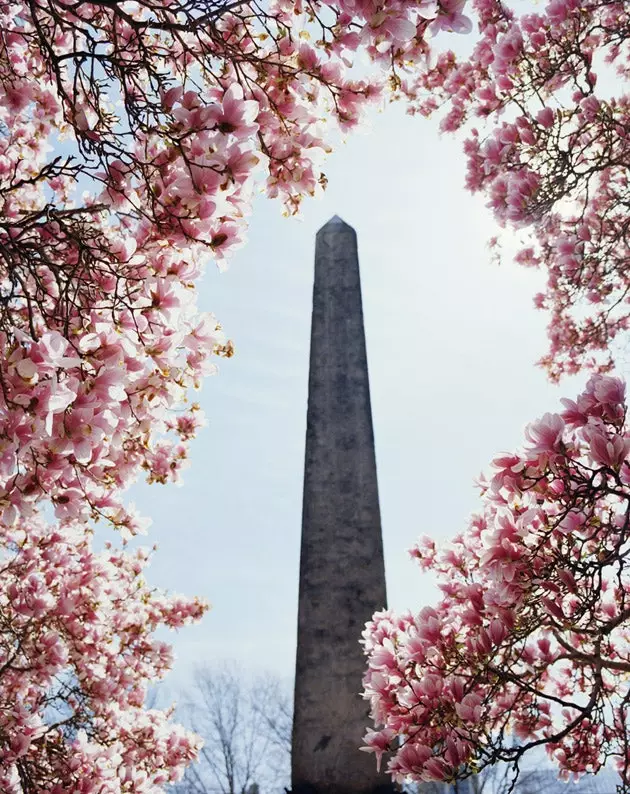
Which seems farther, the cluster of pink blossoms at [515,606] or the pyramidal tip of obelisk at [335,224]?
the pyramidal tip of obelisk at [335,224]

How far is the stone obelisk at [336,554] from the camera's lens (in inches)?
155

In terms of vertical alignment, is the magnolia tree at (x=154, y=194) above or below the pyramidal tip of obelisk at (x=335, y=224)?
below

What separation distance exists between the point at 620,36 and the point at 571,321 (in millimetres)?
3456

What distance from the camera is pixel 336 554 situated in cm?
450

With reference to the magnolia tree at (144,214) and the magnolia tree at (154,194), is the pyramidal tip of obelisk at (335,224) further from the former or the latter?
the magnolia tree at (144,214)

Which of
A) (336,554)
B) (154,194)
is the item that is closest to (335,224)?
(336,554)

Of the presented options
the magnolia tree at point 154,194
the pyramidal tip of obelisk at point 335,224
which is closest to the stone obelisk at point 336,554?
the pyramidal tip of obelisk at point 335,224

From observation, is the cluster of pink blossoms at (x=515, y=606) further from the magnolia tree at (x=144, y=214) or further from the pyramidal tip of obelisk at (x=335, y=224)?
the pyramidal tip of obelisk at (x=335, y=224)

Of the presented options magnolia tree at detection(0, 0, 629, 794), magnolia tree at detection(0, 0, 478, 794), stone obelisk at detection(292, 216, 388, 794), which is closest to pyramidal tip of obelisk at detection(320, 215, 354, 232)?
stone obelisk at detection(292, 216, 388, 794)

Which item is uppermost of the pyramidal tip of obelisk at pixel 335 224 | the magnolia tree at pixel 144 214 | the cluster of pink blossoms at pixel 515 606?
the pyramidal tip of obelisk at pixel 335 224

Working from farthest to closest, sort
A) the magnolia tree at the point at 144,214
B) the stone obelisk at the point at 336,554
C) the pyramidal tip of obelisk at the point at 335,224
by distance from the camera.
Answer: the pyramidal tip of obelisk at the point at 335,224 < the stone obelisk at the point at 336,554 < the magnolia tree at the point at 144,214

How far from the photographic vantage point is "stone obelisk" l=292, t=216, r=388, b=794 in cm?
394

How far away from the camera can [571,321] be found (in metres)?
6.64

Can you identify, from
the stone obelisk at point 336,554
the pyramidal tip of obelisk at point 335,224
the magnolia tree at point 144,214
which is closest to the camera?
the magnolia tree at point 144,214
